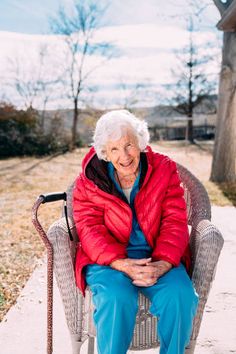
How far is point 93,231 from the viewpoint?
189 cm

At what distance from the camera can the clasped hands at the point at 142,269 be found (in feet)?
5.75

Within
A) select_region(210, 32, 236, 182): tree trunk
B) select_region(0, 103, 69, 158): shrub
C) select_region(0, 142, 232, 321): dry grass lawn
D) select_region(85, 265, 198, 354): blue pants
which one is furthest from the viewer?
select_region(0, 103, 69, 158): shrub

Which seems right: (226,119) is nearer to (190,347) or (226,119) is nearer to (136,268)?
(190,347)

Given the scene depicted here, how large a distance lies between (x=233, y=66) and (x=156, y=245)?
591 centimetres

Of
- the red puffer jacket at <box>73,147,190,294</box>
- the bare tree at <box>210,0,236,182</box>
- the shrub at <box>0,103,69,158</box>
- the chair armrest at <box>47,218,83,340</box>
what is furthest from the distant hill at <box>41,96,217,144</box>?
the chair armrest at <box>47,218,83,340</box>

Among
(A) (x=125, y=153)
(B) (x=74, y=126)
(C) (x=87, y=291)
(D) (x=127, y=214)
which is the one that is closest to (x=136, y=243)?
(D) (x=127, y=214)

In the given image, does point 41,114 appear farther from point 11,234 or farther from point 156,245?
point 156,245

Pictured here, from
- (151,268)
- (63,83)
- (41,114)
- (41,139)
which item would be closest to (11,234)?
(151,268)

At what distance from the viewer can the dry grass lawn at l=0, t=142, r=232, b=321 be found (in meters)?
3.32

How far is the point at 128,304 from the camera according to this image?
1671 mm

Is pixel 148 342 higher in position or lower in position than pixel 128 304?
lower

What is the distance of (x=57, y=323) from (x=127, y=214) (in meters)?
1.00

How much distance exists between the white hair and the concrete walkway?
3.52 ft

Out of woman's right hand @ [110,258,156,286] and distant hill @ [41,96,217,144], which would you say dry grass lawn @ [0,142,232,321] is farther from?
distant hill @ [41,96,217,144]
